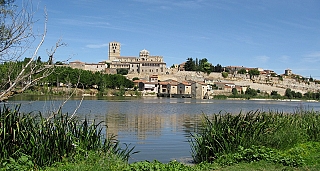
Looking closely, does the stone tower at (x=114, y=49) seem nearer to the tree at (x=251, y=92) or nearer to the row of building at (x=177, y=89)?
the row of building at (x=177, y=89)

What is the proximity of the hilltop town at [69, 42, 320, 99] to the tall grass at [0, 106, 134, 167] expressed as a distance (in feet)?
289

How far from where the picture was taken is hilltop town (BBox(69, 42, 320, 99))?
102m

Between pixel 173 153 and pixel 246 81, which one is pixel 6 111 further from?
pixel 246 81

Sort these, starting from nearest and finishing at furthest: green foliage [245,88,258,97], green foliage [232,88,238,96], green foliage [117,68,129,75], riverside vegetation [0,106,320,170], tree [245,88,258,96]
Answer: riverside vegetation [0,106,320,170] → green foliage [232,88,238,96] → green foliage [245,88,258,97] → tree [245,88,258,96] → green foliage [117,68,129,75]

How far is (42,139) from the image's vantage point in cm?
795

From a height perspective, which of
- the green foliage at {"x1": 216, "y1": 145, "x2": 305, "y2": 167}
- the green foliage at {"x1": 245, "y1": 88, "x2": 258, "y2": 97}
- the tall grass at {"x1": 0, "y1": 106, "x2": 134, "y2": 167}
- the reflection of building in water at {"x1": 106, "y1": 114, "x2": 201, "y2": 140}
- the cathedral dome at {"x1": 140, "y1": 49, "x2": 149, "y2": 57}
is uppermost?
the cathedral dome at {"x1": 140, "y1": 49, "x2": 149, "y2": 57}

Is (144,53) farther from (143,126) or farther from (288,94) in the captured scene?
(143,126)

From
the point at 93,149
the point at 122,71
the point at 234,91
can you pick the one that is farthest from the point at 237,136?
the point at 122,71

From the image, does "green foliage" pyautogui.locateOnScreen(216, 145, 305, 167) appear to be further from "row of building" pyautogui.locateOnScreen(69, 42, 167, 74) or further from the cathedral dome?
the cathedral dome

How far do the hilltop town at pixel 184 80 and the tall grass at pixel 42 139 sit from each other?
88164mm

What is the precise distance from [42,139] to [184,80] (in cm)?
10833

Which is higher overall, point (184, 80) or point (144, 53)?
point (144, 53)

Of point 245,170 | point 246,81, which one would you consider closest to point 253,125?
point 245,170

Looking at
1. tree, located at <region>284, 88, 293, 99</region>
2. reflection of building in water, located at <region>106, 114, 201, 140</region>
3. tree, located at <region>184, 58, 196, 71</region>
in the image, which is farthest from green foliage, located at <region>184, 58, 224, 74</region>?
reflection of building in water, located at <region>106, 114, 201, 140</region>
